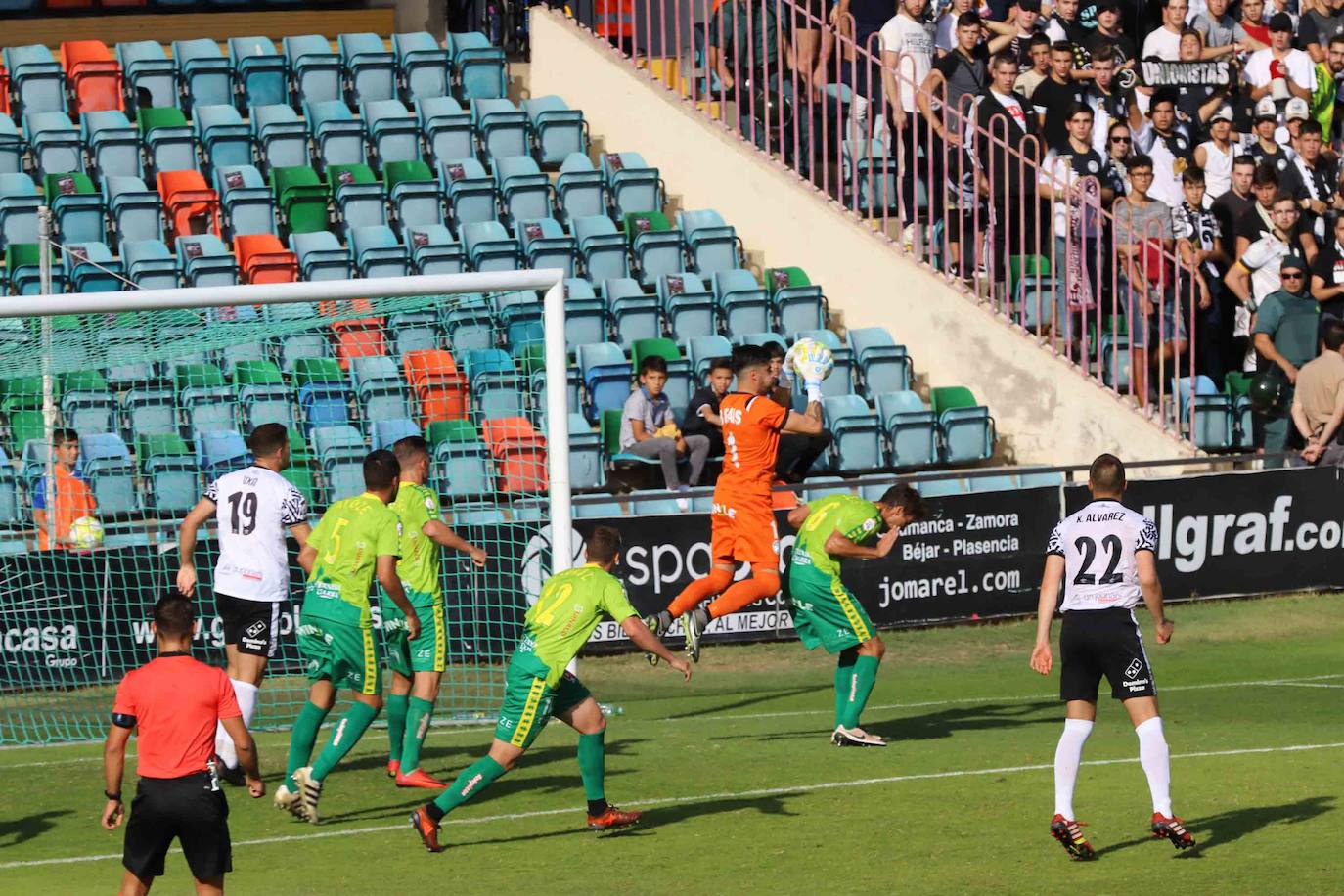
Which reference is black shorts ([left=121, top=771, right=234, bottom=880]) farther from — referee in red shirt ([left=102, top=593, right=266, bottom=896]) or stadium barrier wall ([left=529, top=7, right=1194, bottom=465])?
stadium barrier wall ([left=529, top=7, right=1194, bottom=465])

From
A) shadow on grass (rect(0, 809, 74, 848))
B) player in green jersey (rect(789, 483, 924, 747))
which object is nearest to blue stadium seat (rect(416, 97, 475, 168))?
player in green jersey (rect(789, 483, 924, 747))

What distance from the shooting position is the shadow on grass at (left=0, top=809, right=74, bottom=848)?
10789 millimetres

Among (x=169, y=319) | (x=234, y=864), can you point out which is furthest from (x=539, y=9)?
(x=234, y=864)

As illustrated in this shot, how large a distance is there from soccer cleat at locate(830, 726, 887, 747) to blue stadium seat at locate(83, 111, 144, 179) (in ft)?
35.3

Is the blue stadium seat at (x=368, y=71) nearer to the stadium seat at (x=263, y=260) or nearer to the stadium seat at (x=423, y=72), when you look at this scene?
the stadium seat at (x=423, y=72)

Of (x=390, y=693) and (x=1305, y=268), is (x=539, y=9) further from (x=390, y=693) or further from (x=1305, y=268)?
(x=390, y=693)

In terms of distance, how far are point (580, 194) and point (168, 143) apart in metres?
4.26

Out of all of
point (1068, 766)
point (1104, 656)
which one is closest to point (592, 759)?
point (1068, 766)

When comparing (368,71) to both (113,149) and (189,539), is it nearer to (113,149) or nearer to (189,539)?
(113,149)

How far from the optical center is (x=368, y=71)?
2172 cm

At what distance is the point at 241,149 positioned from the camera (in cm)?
2038

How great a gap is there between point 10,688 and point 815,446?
23.9ft

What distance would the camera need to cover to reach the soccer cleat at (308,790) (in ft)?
35.3

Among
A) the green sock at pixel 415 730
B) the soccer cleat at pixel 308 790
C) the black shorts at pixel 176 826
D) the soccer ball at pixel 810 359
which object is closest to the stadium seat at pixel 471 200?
the soccer ball at pixel 810 359
